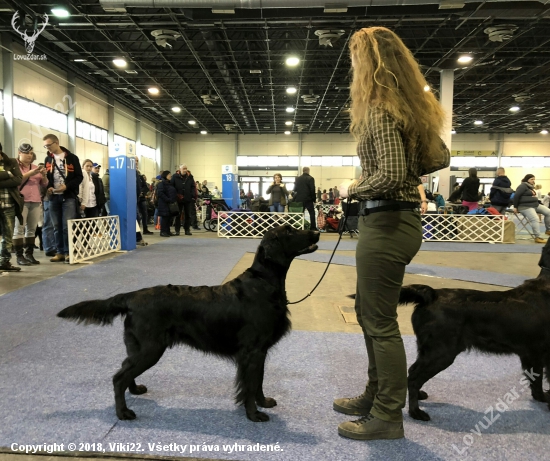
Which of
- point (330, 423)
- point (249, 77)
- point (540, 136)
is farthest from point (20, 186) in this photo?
point (540, 136)

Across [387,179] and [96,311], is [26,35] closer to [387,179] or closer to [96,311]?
[96,311]

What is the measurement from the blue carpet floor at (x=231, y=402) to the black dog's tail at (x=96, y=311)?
1.38 ft

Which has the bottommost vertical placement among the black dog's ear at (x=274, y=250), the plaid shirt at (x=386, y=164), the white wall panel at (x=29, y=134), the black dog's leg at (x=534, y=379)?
the black dog's leg at (x=534, y=379)

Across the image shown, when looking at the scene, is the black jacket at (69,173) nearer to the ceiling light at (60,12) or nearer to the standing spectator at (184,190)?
the standing spectator at (184,190)

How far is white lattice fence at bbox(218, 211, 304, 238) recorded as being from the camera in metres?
9.82

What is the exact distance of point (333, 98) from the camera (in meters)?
16.5

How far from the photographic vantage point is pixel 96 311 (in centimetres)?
172

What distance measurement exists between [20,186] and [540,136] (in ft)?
92.1

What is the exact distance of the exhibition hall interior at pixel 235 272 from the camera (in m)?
1.63

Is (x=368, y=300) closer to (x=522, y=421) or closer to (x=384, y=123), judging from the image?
(x=384, y=123)

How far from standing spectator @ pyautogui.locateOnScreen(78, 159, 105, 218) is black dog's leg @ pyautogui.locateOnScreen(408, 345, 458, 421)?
5748 millimetres

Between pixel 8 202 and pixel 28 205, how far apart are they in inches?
25.0

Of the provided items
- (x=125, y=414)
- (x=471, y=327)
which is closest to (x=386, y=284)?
(x=471, y=327)

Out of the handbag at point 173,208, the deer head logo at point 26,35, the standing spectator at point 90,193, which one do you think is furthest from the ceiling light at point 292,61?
the standing spectator at point 90,193
